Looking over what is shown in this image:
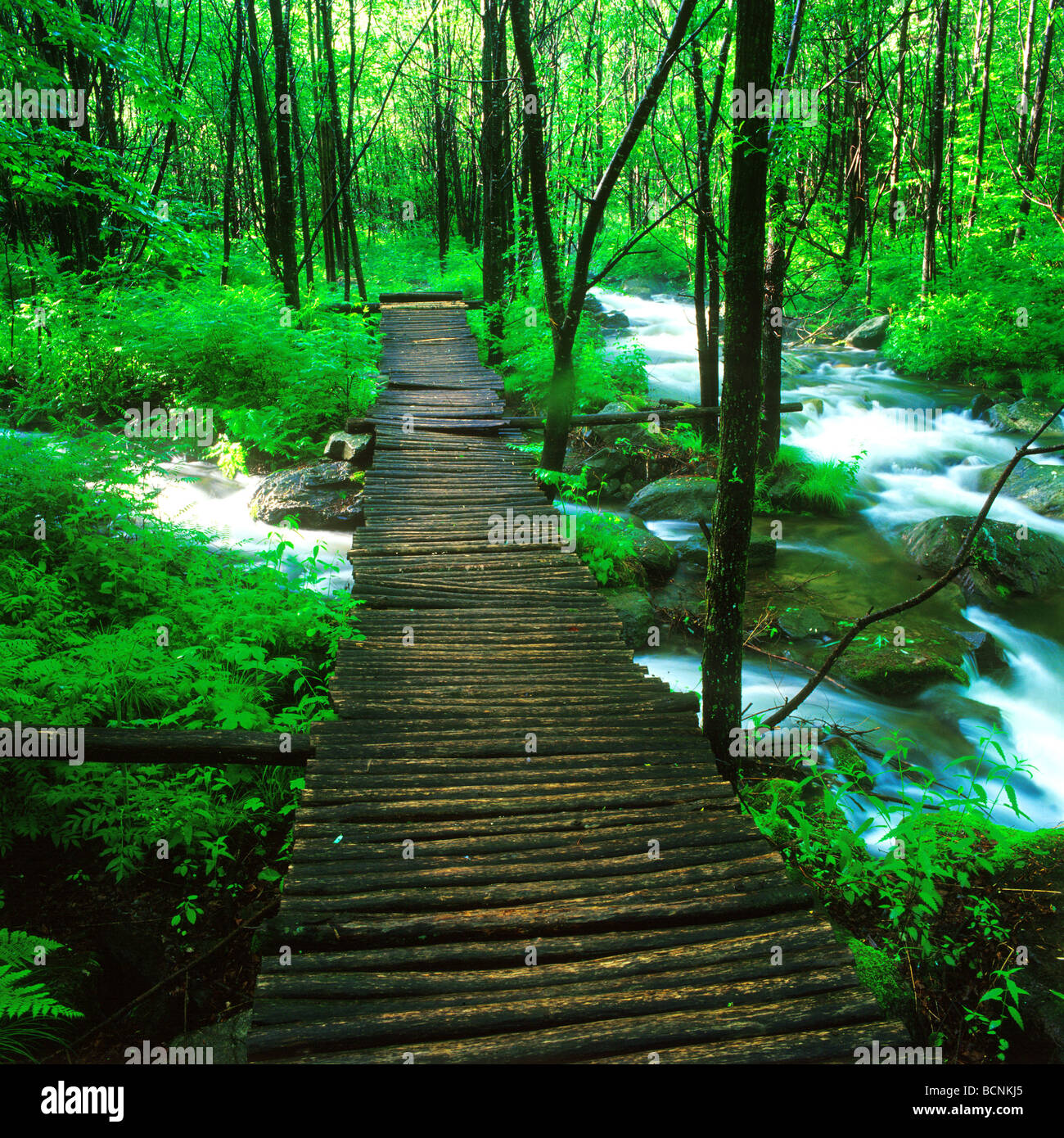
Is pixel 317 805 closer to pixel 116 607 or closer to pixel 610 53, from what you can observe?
pixel 116 607

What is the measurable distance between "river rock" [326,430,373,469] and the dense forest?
2.5 inches

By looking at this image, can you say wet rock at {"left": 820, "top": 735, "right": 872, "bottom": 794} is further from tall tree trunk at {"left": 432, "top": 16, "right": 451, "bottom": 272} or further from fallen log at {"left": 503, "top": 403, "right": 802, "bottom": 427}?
tall tree trunk at {"left": 432, "top": 16, "right": 451, "bottom": 272}

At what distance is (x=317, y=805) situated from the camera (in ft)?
11.8

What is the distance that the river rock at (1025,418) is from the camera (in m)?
13.5

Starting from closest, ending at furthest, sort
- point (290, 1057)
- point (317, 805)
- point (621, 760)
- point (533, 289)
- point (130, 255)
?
point (290, 1057) < point (317, 805) < point (621, 760) < point (130, 255) < point (533, 289)

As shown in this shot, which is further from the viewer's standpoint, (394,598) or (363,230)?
(363,230)

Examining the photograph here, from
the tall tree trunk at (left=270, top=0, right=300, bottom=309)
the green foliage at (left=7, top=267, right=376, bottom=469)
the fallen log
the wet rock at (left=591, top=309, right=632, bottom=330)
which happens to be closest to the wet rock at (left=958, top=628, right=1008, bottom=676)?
the fallen log

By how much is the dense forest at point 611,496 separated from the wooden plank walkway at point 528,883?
29 cm

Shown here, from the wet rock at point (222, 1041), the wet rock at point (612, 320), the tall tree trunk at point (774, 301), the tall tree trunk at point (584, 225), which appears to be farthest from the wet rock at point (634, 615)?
the wet rock at point (612, 320)

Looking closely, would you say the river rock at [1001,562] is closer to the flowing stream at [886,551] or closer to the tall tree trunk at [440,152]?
the flowing stream at [886,551]

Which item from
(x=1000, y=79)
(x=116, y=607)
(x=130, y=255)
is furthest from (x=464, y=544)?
(x=1000, y=79)

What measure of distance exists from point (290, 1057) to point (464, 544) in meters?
4.84

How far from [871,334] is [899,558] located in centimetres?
1148

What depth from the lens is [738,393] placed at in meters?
3.96
